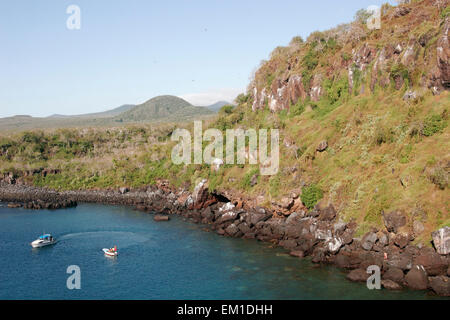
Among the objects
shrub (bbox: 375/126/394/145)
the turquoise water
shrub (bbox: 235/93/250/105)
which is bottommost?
the turquoise water

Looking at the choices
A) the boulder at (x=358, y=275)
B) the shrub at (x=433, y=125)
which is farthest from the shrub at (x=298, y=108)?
the boulder at (x=358, y=275)

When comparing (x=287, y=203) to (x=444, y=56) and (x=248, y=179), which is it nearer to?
(x=248, y=179)

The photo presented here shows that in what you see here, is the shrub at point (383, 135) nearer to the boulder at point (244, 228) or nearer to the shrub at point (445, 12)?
the shrub at point (445, 12)

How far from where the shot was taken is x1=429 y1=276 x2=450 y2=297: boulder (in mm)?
31750

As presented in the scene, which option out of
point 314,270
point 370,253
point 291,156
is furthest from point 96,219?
point 370,253

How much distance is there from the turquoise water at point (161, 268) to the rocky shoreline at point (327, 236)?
139cm

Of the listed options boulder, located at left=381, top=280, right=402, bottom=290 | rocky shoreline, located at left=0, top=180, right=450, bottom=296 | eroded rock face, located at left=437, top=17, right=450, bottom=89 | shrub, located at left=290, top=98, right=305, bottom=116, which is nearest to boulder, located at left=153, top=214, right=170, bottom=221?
rocky shoreline, located at left=0, top=180, right=450, bottom=296

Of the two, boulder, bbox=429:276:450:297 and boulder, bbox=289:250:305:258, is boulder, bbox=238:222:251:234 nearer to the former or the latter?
boulder, bbox=289:250:305:258

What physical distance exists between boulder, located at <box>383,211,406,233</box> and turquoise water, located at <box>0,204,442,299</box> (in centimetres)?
741

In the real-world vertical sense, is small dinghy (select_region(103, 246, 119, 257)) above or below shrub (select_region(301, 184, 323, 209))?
below

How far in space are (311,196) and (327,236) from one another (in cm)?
816

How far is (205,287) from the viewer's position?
36.3 metres

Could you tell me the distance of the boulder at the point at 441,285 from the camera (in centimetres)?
3175

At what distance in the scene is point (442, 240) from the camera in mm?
34688
